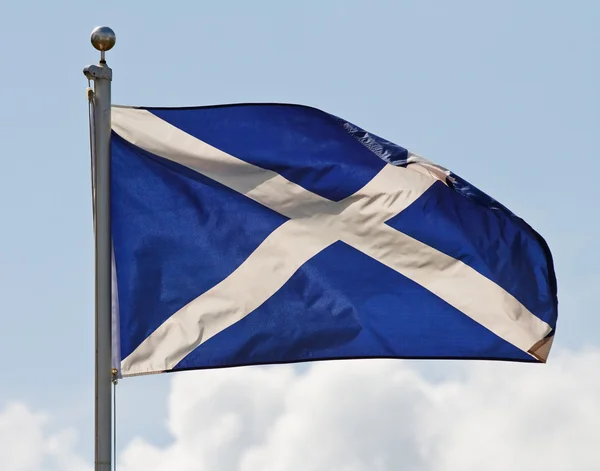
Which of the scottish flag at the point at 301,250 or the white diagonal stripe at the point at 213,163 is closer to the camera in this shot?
the scottish flag at the point at 301,250

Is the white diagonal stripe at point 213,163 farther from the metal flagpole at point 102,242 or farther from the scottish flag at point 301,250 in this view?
the metal flagpole at point 102,242

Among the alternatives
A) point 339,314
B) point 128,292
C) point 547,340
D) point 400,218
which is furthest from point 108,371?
point 547,340

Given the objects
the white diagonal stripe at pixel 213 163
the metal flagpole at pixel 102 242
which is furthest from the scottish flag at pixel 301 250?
the metal flagpole at pixel 102 242

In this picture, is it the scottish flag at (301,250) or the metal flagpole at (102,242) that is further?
the scottish flag at (301,250)

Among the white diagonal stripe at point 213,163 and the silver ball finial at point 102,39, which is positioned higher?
the silver ball finial at point 102,39

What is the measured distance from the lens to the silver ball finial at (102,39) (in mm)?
12148

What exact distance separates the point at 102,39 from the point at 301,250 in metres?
2.96

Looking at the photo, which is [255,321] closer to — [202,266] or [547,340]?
[202,266]

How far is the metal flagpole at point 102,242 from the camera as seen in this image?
36.0 feet

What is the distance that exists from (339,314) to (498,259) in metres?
1.89

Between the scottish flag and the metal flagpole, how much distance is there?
0.63 metres

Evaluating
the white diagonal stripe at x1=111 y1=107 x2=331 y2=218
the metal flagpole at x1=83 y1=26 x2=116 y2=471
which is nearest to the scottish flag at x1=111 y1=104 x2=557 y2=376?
the white diagonal stripe at x1=111 y1=107 x2=331 y2=218

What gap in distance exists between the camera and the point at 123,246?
12.3 meters

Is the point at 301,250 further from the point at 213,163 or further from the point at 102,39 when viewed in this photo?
the point at 102,39
